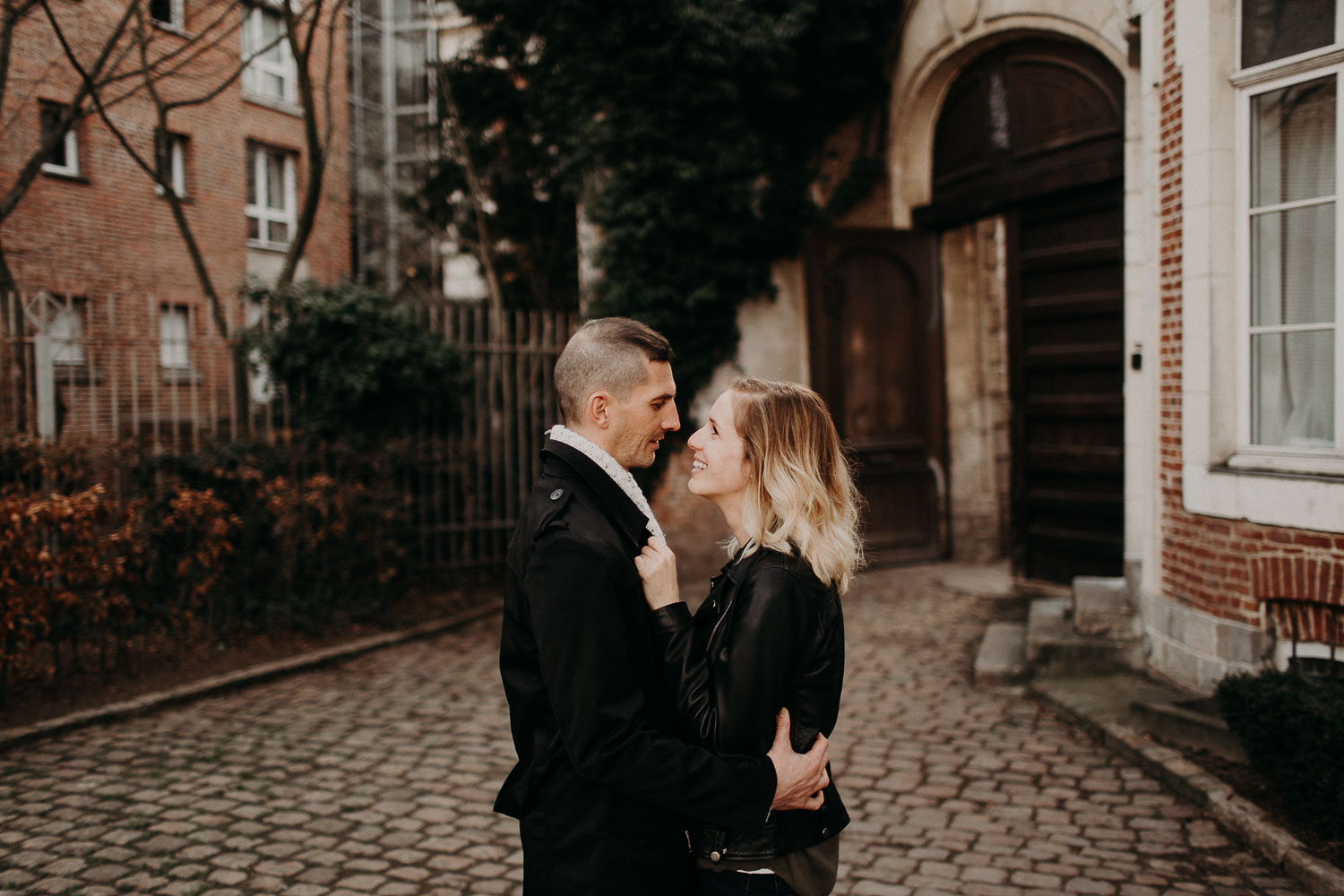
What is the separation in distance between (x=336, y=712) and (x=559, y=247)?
9122mm

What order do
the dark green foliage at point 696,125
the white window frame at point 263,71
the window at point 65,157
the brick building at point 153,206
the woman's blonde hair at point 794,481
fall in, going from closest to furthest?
the woman's blonde hair at point 794,481 → the brick building at point 153,206 → the dark green foliage at point 696,125 → the window at point 65,157 → the white window frame at point 263,71

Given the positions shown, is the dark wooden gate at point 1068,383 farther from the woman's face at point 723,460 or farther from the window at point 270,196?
the window at point 270,196

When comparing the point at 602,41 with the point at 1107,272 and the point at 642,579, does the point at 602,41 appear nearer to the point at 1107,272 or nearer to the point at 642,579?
the point at 1107,272

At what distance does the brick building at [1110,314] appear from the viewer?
509 centimetres

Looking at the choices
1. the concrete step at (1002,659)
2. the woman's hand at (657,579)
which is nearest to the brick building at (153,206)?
the concrete step at (1002,659)

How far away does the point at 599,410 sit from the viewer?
2158 mm

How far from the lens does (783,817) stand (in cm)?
206

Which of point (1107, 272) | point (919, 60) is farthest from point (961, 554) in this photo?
point (919, 60)

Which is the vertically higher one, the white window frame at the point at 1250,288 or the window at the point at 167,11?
the window at the point at 167,11

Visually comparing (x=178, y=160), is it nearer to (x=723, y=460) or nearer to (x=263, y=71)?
(x=263, y=71)

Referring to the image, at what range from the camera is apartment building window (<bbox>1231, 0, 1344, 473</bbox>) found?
4.93 metres

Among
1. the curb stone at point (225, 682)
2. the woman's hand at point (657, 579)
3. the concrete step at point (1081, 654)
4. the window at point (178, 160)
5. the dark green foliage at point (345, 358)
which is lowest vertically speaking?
the curb stone at point (225, 682)

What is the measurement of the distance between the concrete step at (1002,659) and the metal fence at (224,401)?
14.7ft

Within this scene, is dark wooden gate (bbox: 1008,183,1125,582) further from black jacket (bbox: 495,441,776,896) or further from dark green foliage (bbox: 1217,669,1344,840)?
black jacket (bbox: 495,441,776,896)
